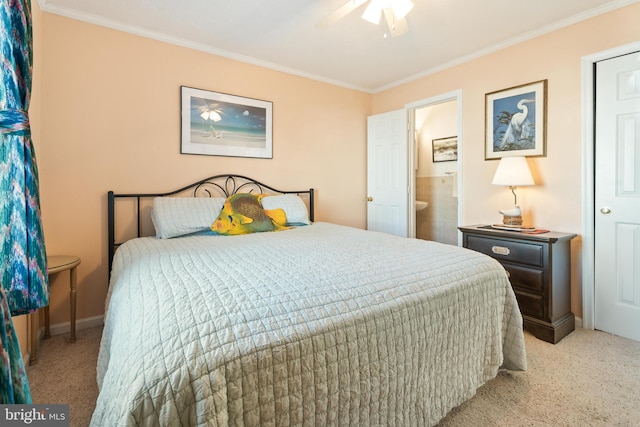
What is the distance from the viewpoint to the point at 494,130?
2926 millimetres

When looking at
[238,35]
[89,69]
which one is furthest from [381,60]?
[89,69]

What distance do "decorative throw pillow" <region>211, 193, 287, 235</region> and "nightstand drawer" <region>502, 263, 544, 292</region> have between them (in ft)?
6.26

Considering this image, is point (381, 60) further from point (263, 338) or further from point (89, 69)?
point (263, 338)

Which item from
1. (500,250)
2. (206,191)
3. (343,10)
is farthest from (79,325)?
(500,250)

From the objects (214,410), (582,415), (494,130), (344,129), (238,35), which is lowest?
(582,415)

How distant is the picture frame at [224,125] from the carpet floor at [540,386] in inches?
70.8

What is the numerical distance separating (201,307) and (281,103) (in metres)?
2.86

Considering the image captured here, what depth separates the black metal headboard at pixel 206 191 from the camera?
2.44 meters

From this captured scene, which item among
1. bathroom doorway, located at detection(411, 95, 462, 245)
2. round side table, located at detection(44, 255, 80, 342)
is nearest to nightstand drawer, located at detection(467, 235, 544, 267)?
bathroom doorway, located at detection(411, 95, 462, 245)

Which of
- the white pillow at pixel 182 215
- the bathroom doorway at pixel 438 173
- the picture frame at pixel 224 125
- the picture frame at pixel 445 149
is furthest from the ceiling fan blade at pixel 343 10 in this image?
the picture frame at pixel 445 149

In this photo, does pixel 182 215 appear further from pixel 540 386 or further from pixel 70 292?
pixel 540 386

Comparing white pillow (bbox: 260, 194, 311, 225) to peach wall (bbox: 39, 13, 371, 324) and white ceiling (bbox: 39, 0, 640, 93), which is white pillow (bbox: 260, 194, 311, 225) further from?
white ceiling (bbox: 39, 0, 640, 93)

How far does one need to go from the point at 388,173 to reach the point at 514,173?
4.99ft

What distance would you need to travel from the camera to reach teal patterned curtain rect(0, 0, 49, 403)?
108 cm
